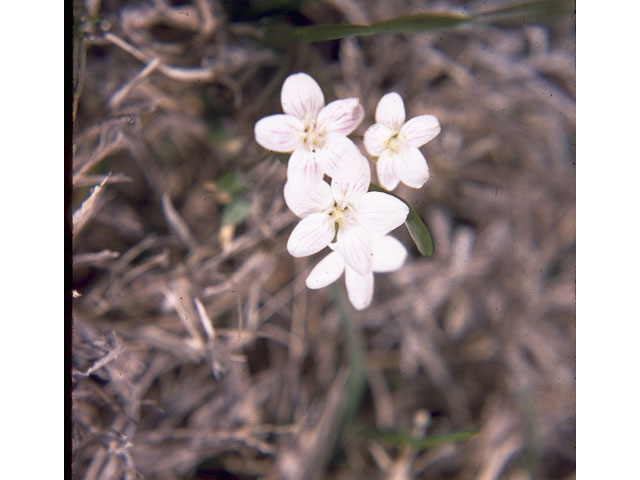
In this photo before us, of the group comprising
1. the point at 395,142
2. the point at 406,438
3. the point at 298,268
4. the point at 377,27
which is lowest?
the point at 406,438

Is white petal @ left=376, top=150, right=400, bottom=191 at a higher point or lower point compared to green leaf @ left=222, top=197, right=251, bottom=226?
higher

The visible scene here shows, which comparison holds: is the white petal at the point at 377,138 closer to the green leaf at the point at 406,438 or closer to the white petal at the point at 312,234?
the white petal at the point at 312,234

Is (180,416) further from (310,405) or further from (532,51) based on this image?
(532,51)

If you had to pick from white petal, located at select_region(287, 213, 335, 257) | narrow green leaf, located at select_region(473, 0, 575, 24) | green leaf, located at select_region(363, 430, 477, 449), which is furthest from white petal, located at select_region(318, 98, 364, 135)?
green leaf, located at select_region(363, 430, 477, 449)

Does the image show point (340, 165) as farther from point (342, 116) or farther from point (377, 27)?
point (377, 27)

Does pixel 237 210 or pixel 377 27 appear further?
pixel 237 210

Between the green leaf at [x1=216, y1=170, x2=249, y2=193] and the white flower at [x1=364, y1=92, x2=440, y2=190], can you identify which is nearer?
the white flower at [x1=364, y1=92, x2=440, y2=190]

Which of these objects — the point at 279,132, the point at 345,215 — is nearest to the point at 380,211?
the point at 345,215

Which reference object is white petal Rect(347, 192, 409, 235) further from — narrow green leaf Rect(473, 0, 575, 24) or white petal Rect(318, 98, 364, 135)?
narrow green leaf Rect(473, 0, 575, 24)
